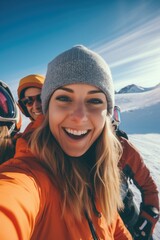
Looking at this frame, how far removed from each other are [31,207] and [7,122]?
4.56 ft

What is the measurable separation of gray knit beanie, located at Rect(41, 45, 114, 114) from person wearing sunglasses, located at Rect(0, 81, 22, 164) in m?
0.55

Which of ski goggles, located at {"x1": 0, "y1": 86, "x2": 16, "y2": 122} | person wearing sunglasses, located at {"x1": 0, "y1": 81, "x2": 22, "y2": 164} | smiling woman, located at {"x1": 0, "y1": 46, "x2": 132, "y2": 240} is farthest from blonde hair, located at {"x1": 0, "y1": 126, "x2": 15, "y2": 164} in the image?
smiling woman, located at {"x1": 0, "y1": 46, "x2": 132, "y2": 240}

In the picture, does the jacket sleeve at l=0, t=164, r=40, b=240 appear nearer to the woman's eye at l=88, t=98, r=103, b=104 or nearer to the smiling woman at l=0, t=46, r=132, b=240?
the smiling woman at l=0, t=46, r=132, b=240

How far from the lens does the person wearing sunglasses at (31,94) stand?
289 cm

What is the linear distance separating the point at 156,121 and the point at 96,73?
54.7 ft

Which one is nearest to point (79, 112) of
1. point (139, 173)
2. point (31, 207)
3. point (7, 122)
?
point (31, 207)

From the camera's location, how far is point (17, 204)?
2.62 ft

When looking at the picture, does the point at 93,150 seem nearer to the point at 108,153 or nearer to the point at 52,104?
the point at 108,153

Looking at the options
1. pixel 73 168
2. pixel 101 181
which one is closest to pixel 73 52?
pixel 73 168

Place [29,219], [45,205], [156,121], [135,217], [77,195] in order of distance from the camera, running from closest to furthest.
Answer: [29,219] < [45,205] < [77,195] < [135,217] < [156,121]

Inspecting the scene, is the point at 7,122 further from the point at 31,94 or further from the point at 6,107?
the point at 31,94

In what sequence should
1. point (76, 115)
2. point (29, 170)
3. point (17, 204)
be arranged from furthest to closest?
point (76, 115), point (29, 170), point (17, 204)

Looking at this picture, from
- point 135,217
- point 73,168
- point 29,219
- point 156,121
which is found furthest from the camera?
point 156,121

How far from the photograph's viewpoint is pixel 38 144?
1.38m
